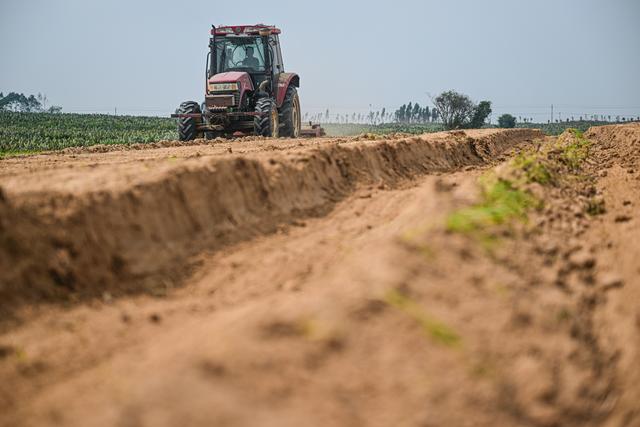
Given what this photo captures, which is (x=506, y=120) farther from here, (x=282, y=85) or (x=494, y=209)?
(x=494, y=209)

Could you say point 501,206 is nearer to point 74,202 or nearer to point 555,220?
point 555,220

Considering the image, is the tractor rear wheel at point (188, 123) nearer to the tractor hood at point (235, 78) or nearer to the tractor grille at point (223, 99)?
the tractor grille at point (223, 99)

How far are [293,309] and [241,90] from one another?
1190cm

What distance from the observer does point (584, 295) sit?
409 centimetres

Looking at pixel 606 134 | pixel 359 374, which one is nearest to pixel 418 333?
pixel 359 374

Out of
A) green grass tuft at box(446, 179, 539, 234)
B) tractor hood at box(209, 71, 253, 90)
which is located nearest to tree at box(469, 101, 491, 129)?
tractor hood at box(209, 71, 253, 90)

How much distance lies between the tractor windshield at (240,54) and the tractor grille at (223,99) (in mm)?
1379

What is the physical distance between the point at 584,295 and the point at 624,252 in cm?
116

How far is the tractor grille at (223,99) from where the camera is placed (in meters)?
14.1

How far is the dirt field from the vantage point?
8.78 feet

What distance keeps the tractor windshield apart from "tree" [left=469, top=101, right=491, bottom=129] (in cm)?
2963

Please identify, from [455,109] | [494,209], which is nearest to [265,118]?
[494,209]

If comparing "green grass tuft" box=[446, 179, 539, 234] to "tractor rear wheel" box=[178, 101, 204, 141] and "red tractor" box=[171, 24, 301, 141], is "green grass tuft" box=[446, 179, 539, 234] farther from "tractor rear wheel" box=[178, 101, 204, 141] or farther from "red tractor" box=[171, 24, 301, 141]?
"tractor rear wheel" box=[178, 101, 204, 141]

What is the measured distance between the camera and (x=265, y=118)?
46.3ft
